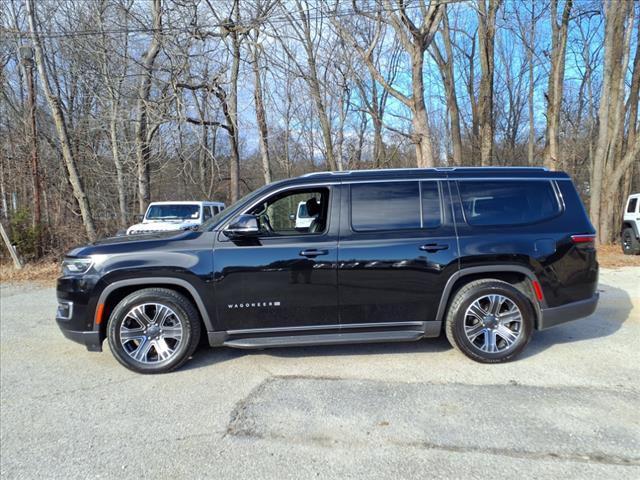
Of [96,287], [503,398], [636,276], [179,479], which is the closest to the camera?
[179,479]

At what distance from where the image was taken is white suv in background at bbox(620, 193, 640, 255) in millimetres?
11289

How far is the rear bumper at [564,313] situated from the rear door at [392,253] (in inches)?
42.2

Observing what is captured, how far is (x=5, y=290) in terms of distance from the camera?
824cm

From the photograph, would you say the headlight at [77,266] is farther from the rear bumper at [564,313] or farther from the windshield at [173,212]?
the windshield at [173,212]

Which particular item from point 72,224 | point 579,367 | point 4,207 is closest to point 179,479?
point 579,367

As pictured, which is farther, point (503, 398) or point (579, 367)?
point (579, 367)

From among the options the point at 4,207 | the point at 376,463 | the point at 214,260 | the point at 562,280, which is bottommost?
the point at 376,463

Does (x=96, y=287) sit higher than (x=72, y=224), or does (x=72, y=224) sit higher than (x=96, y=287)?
(x=72, y=224)

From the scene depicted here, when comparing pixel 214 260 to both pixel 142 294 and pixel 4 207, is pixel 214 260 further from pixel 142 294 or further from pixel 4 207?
pixel 4 207

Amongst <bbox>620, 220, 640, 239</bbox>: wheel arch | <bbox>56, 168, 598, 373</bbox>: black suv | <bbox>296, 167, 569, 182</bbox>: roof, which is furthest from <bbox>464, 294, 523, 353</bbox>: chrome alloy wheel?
<bbox>620, 220, 640, 239</bbox>: wheel arch

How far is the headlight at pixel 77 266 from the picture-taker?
3.66 metres

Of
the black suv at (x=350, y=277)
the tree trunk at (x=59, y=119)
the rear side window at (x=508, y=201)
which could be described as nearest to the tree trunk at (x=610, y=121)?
the rear side window at (x=508, y=201)

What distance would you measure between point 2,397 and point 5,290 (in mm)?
6340

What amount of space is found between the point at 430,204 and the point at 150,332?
3.05 metres
